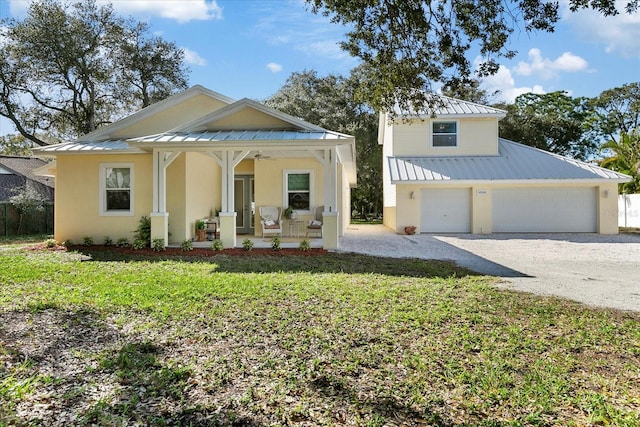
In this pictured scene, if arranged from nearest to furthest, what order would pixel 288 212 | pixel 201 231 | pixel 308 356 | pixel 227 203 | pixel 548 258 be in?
pixel 308 356 → pixel 548 258 → pixel 227 203 → pixel 201 231 → pixel 288 212

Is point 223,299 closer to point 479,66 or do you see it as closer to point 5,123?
point 479,66

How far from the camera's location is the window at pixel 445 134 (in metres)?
19.3

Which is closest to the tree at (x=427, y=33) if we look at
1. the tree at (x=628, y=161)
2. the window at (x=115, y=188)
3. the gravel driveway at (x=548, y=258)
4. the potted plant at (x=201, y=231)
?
the gravel driveway at (x=548, y=258)

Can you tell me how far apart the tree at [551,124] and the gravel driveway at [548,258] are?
A: 1622 cm

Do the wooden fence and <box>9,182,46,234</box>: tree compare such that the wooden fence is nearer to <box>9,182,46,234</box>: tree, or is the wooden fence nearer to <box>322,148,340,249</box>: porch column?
<box>9,182,46,234</box>: tree

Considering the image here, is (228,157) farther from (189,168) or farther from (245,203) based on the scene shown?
(245,203)

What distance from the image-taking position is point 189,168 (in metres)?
12.5

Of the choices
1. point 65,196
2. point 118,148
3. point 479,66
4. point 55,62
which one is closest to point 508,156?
point 479,66

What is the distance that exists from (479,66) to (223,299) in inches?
229

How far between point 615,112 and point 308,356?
4350 centimetres

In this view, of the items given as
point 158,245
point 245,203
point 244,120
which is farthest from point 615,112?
point 158,245

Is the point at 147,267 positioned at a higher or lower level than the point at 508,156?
lower

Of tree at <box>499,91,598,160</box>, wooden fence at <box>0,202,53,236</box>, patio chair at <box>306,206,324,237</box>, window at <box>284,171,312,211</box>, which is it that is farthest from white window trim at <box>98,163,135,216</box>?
tree at <box>499,91,598,160</box>

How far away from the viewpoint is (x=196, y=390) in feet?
10.9
